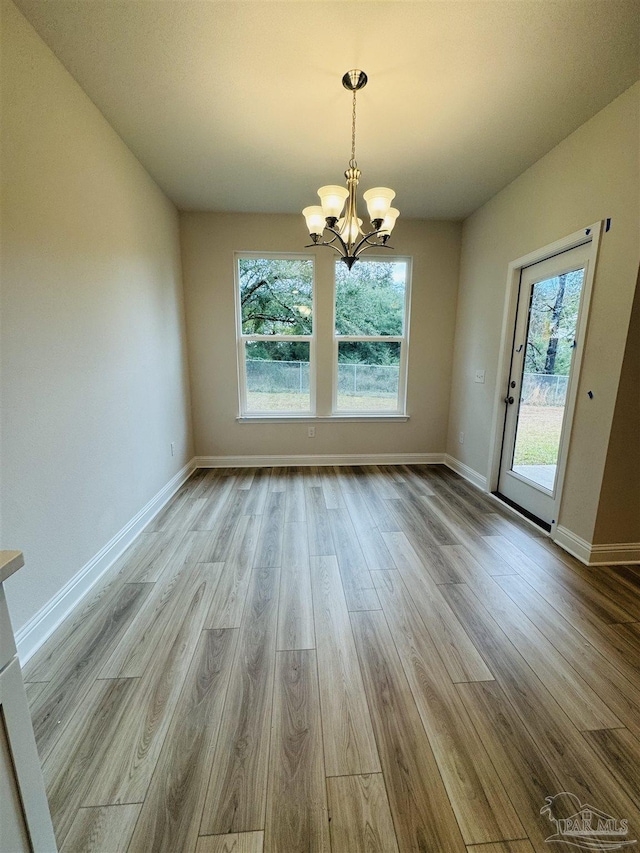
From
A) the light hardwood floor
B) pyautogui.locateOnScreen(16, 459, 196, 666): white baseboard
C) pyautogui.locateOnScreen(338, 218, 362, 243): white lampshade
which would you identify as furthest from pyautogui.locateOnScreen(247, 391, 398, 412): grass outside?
pyautogui.locateOnScreen(338, 218, 362, 243): white lampshade

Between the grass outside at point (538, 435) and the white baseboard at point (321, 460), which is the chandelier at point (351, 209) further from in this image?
the white baseboard at point (321, 460)

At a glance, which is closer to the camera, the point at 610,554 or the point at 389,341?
the point at 610,554

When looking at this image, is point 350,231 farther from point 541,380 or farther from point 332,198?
point 541,380

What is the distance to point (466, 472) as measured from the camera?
3566 mm

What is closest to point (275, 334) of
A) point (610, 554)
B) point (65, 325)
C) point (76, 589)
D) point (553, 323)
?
point (65, 325)

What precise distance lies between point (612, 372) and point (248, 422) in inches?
125

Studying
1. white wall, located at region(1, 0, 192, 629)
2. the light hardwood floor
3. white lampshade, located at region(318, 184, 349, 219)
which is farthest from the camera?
white lampshade, located at region(318, 184, 349, 219)

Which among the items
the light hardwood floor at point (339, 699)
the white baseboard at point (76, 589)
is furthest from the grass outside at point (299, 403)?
the light hardwood floor at point (339, 699)

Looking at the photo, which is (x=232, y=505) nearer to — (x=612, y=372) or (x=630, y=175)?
(x=612, y=372)

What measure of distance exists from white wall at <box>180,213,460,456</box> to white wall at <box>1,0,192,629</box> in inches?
34.4

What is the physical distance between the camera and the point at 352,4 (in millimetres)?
1407

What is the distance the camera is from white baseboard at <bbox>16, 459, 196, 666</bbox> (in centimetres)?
144

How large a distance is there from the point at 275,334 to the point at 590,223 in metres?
2.75

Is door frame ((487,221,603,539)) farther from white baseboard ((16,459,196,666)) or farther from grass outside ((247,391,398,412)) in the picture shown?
white baseboard ((16,459,196,666))
